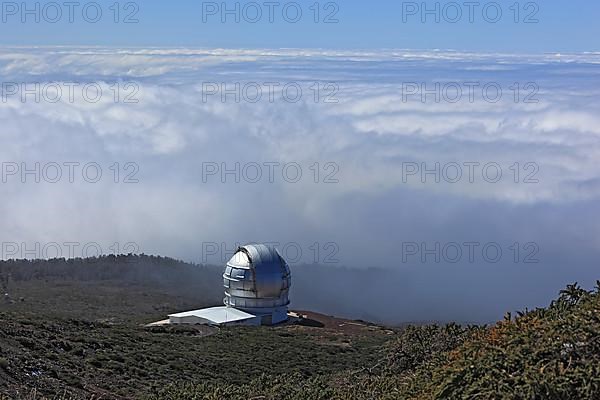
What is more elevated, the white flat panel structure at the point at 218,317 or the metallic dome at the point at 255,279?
the metallic dome at the point at 255,279

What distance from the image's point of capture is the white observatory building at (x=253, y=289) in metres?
36.9

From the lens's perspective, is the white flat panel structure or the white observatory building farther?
the white observatory building

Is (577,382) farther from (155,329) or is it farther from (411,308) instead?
(411,308)

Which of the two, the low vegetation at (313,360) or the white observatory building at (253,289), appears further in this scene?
the white observatory building at (253,289)

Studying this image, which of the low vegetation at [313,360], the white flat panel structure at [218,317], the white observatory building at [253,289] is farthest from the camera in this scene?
the white observatory building at [253,289]

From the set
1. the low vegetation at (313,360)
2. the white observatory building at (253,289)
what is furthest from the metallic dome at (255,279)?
the low vegetation at (313,360)

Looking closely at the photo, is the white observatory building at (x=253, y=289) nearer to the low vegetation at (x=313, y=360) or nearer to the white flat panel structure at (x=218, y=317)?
the white flat panel structure at (x=218, y=317)

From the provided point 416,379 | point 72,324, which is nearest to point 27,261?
point 72,324

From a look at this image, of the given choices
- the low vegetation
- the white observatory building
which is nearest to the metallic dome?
the white observatory building

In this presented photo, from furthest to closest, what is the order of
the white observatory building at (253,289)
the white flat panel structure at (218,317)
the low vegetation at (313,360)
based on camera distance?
the white observatory building at (253,289) → the white flat panel structure at (218,317) → the low vegetation at (313,360)

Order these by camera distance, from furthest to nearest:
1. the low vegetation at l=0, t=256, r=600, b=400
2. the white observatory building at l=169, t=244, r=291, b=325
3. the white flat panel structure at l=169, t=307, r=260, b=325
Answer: the white observatory building at l=169, t=244, r=291, b=325 < the white flat panel structure at l=169, t=307, r=260, b=325 < the low vegetation at l=0, t=256, r=600, b=400

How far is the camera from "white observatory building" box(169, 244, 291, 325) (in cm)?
3691

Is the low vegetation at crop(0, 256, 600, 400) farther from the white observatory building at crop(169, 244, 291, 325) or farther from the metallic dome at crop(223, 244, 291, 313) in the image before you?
the metallic dome at crop(223, 244, 291, 313)

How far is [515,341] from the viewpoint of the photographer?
748 cm
